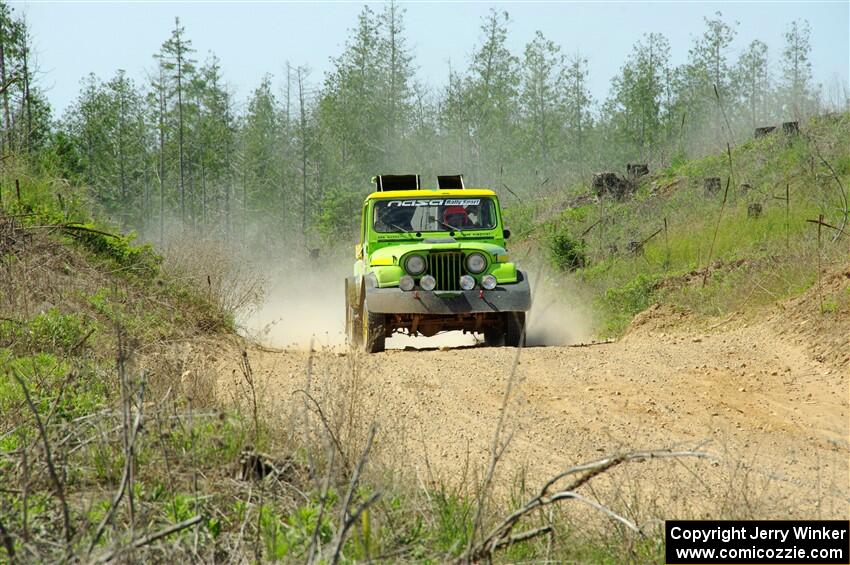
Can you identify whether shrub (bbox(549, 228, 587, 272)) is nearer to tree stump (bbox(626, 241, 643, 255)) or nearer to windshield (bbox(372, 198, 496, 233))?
tree stump (bbox(626, 241, 643, 255))

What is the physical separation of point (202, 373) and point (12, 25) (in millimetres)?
29474

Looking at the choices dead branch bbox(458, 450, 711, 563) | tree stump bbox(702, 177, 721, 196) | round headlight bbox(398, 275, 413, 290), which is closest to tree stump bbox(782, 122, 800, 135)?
tree stump bbox(702, 177, 721, 196)

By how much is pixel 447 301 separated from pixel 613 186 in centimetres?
1547

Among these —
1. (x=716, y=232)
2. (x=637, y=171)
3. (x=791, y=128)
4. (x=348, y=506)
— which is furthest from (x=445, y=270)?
(x=637, y=171)

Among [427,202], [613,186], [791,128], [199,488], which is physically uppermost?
[791,128]

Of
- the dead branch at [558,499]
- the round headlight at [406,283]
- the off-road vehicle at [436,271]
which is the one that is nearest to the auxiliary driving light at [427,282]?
the off-road vehicle at [436,271]

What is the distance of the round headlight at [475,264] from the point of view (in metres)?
11.9

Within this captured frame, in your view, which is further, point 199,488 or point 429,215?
point 429,215

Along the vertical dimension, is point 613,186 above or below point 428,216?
above

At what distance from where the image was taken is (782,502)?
16.9ft

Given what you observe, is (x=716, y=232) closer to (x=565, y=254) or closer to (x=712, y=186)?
(x=565, y=254)

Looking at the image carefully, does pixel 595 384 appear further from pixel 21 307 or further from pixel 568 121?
pixel 568 121

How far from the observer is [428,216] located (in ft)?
42.3

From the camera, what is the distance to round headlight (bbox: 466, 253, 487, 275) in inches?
470
